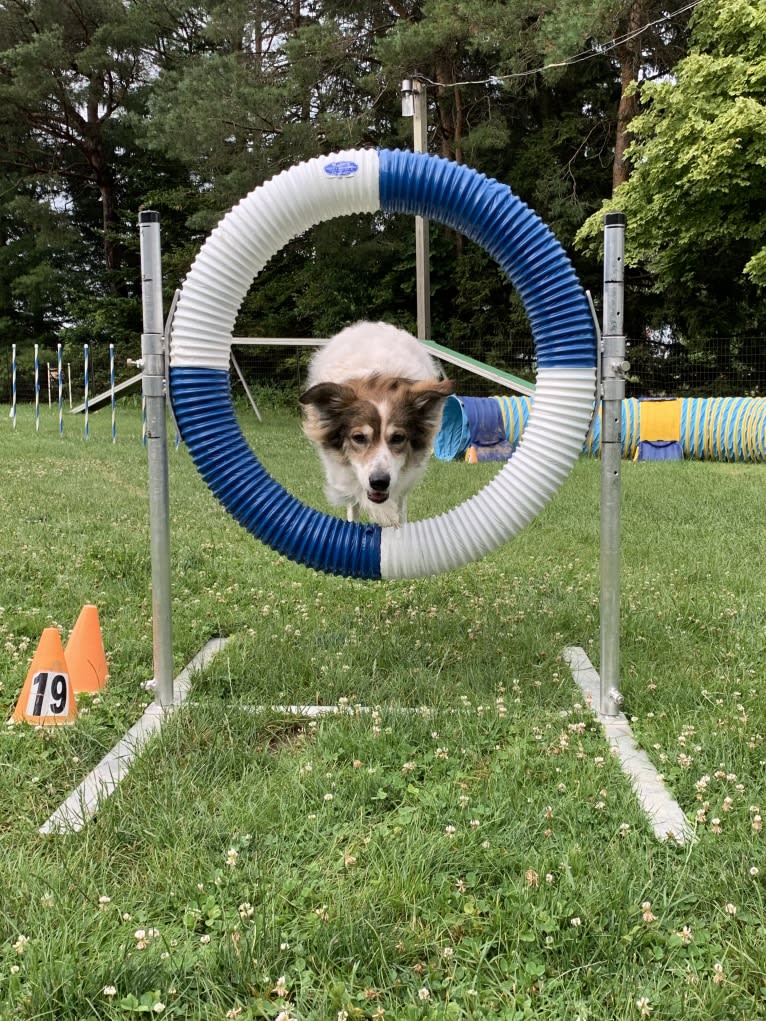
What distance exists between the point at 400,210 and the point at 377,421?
1.30m

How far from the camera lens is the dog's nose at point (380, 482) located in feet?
14.1

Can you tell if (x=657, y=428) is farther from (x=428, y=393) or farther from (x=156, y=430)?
(x=156, y=430)

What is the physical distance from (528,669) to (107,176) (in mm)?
→ 29325

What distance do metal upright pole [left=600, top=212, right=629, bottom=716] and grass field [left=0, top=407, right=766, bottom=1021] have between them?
0.21m

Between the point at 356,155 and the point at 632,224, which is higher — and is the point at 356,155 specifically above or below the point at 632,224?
below

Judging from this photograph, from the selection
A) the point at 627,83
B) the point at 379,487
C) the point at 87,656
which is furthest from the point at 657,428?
the point at 87,656

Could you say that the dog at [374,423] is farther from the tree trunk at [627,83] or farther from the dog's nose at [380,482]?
the tree trunk at [627,83]

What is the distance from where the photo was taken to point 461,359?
36.8 feet

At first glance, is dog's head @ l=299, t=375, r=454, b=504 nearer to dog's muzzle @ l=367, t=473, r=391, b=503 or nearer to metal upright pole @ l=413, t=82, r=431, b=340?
dog's muzzle @ l=367, t=473, r=391, b=503

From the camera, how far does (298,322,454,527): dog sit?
4.48 meters

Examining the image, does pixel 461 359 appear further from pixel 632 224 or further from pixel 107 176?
pixel 107 176

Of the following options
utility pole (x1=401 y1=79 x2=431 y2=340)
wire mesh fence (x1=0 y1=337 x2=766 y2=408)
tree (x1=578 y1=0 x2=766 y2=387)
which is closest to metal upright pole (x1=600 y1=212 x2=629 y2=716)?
utility pole (x1=401 y1=79 x2=431 y2=340)

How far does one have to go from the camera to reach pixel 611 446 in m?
3.35

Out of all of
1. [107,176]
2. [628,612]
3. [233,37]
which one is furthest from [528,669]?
[107,176]
